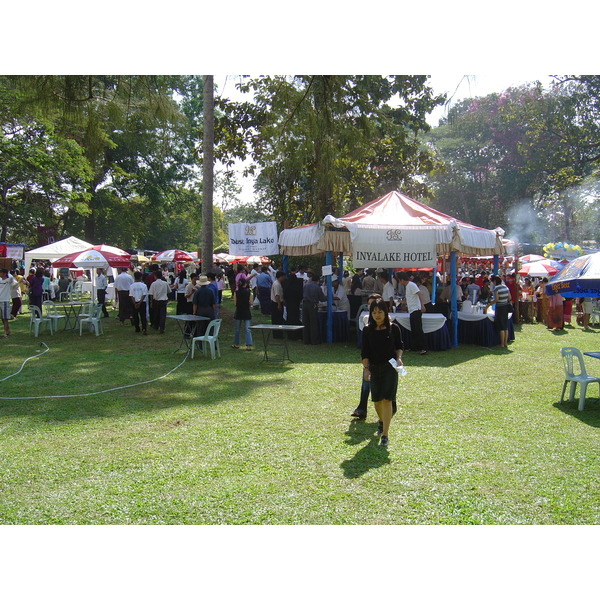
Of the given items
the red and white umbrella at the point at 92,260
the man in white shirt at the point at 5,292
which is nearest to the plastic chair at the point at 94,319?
the man in white shirt at the point at 5,292

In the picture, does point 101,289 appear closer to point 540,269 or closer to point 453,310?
point 453,310

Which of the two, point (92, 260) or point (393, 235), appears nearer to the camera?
point (393, 235)

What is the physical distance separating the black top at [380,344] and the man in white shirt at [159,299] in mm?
9289

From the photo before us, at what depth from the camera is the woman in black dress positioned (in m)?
5.93

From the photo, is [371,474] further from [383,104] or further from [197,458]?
[383,104]

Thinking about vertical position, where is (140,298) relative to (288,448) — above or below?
above

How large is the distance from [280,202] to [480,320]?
8592 mm

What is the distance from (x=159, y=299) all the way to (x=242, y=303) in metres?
3.73

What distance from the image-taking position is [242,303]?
11.9 meters

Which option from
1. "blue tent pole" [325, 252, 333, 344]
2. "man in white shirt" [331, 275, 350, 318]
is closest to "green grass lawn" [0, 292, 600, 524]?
"blue tent pole" [325, 252, 333, 344]

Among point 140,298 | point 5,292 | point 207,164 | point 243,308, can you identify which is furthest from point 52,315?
point 243,308

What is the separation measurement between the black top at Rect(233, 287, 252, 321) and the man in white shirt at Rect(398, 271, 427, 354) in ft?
10.5

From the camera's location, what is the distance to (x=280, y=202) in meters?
19.1

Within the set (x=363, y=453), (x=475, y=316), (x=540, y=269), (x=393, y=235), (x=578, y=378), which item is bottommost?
(x=363, y=453)
